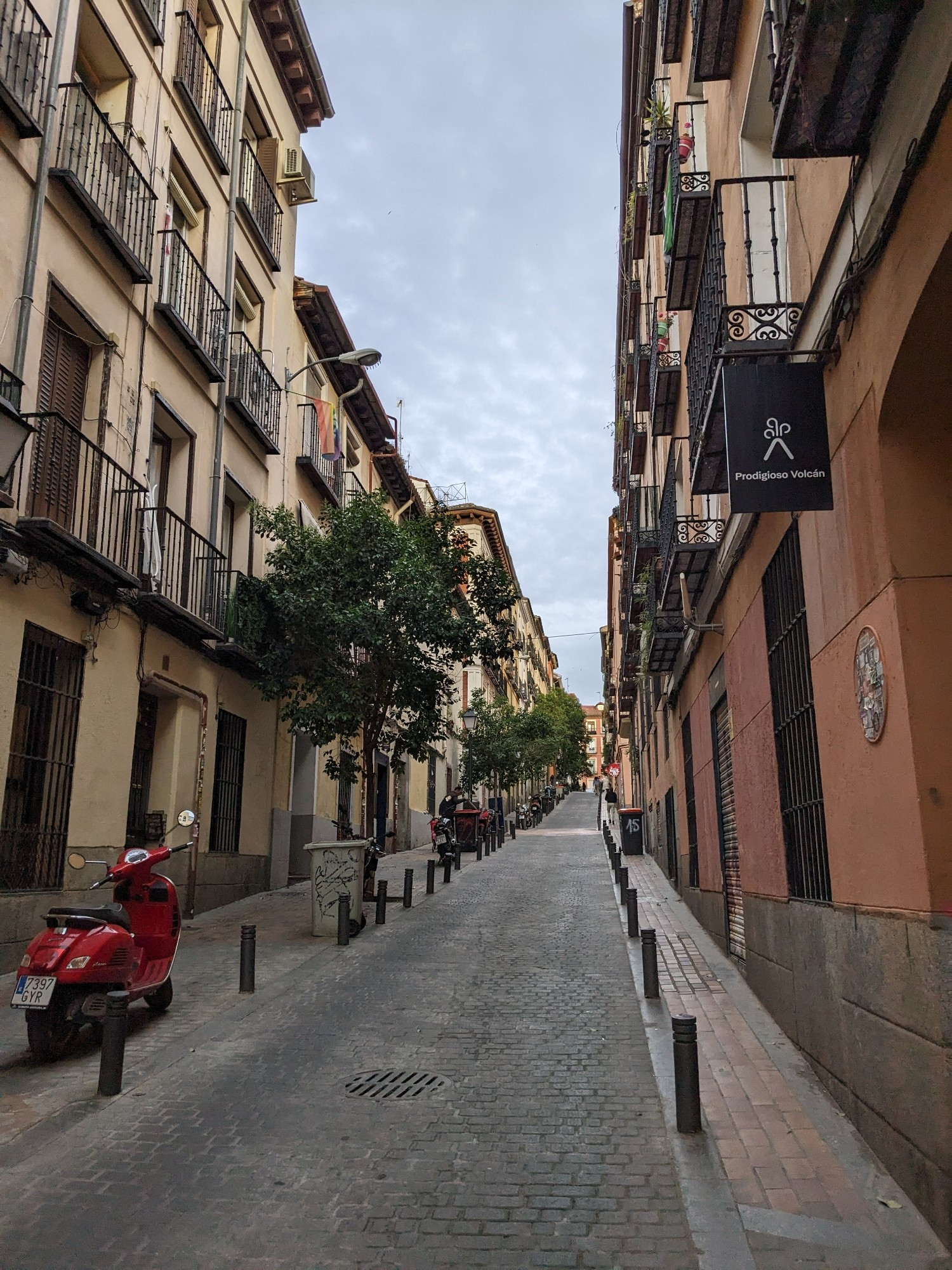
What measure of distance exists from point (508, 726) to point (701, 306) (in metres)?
31.4

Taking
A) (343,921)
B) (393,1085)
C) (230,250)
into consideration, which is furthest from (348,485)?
(393,1085)

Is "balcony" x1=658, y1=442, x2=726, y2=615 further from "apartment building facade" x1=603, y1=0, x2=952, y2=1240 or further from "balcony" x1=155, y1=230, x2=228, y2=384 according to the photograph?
"balcony" x1=155, y1=230, x2=228, y2=384

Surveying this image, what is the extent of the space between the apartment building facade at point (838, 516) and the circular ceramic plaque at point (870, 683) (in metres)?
0.02

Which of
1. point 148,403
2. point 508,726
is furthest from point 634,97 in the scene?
point 508,726

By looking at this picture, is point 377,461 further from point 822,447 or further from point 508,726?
point 822,447

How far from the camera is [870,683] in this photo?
16.1 ft

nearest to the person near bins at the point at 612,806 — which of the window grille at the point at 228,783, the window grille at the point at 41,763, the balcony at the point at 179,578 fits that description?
the window grille at the point at 228,783

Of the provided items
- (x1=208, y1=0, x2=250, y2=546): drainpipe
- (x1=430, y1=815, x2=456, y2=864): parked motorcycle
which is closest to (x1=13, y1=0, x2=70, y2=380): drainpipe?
(x1=208, y1=0, x2=250, y2=546): drainpipe

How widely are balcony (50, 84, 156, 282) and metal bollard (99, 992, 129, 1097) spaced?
28.0 feet

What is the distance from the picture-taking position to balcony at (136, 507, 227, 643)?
11.8m

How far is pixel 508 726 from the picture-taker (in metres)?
39.3

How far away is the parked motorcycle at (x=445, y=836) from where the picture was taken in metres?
21.1

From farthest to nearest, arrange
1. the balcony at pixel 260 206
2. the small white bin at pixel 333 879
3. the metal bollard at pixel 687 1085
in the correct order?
1. the balcony at pixel 260 206
2. the small white bin at pixel 333 879
3. the metal bollard at pixel 687 1085

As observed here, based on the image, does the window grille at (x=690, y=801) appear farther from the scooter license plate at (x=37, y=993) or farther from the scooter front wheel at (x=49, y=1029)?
the scooter license plate at (x=37, y=993)
